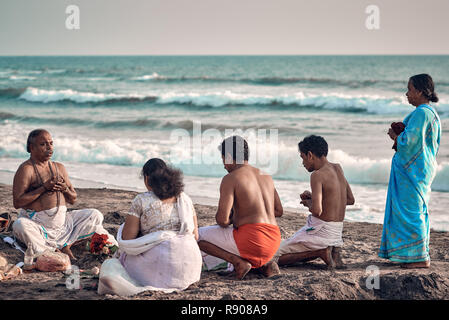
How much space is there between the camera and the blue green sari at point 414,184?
14.8ft

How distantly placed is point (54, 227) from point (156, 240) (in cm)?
153

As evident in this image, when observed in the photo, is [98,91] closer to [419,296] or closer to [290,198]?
[290,198]

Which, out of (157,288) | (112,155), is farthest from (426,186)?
(112,155)

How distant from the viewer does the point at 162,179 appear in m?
3.71

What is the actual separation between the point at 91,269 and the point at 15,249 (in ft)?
2.64

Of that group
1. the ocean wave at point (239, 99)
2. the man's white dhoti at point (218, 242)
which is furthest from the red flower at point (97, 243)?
the ocean wave at point (239, 99)

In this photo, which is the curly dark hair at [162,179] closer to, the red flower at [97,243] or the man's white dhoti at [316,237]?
the red flower at [97,243]

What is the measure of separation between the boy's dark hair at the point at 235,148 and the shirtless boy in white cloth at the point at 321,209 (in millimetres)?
606

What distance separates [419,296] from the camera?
3832mm

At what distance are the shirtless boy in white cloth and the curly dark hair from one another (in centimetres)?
129

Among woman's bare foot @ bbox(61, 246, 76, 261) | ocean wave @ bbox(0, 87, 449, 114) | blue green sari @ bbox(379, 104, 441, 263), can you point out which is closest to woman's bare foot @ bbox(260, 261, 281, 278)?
blue green sari @ bbox(379, 104, 441, 263)

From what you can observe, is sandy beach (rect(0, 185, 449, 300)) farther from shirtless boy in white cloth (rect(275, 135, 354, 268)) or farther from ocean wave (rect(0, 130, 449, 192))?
ocean wave (rect(0, 130, 449, 192))

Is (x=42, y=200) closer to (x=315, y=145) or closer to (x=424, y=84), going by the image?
(x=315, y=145)
